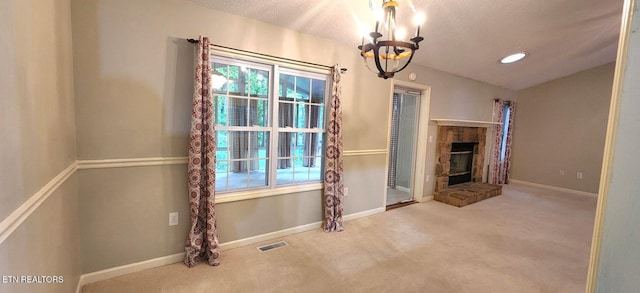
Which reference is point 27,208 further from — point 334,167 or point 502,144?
point 502,144

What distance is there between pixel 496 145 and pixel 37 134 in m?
7.08

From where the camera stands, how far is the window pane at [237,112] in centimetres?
269

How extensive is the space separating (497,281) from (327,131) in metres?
2.16

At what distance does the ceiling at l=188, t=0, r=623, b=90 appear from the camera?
2.55m

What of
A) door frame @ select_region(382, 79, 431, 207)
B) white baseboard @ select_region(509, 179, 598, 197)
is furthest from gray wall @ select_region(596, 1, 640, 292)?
white baseboard @ select_region(509, 179, 598, 197)

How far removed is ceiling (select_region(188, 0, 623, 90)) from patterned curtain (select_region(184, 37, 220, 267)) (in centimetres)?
68

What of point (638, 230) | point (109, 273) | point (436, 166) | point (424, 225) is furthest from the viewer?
point (436, 166)

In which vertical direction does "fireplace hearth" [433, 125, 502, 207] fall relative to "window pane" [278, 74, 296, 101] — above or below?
below

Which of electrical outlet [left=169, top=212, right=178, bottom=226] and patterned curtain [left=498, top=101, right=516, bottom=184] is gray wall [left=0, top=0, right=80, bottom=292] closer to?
electrical outlet [left=169, top=212, right=178, bottom=226]

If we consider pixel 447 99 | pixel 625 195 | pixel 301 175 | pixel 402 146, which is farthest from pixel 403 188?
pixel 625 195

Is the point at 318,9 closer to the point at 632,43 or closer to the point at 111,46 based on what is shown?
the point at 111,46

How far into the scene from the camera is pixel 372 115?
369 cm

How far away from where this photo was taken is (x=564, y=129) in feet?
19.1

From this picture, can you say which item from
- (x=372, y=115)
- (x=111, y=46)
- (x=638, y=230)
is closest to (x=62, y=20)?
(x=111, y=46)
